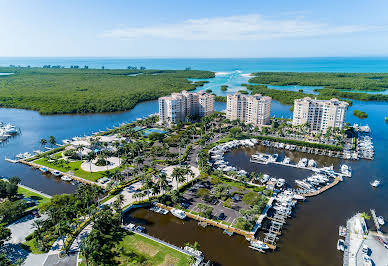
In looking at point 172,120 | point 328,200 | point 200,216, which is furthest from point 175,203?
point 172,120

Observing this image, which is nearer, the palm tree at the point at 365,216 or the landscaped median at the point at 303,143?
the palm tree at the point at 365,216

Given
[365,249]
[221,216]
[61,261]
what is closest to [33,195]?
[61,261]

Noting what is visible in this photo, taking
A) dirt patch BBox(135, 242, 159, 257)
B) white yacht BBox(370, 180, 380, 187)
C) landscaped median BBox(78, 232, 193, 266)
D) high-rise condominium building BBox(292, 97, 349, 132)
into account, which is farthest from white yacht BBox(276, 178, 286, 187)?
high-rise condominium building BBox(292, 97, 349, 132)

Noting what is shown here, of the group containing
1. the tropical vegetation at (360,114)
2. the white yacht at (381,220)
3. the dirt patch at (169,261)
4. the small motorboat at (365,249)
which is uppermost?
the tropical vegetation at (360,114)

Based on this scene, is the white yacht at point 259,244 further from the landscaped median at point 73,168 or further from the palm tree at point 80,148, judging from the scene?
the palm tree at point 80,148

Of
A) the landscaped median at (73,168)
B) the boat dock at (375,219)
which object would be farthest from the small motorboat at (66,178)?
the boat dock at (375,219)

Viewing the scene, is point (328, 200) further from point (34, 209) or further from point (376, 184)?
point (34, 209)
